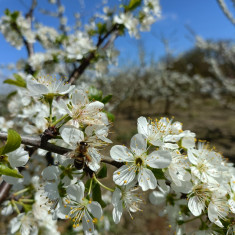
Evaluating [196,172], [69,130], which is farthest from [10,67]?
[196,172]

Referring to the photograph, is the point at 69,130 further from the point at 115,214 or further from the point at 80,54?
the point at 80,54

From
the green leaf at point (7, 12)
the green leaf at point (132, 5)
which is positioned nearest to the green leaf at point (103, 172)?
the green leaf at point (132, 5)

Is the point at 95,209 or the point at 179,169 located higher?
the point at 179,169

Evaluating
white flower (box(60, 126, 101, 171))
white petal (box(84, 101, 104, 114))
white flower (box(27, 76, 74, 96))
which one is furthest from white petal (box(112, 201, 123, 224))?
white flower (box(27, 76, 74, 96))

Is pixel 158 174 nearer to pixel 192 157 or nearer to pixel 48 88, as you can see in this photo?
pixel 192 157

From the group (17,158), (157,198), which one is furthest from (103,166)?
(157,198)

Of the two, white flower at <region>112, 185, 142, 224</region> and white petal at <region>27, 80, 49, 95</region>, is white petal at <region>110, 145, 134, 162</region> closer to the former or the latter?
white flower at <region>112, 185, 142, 224</region>
